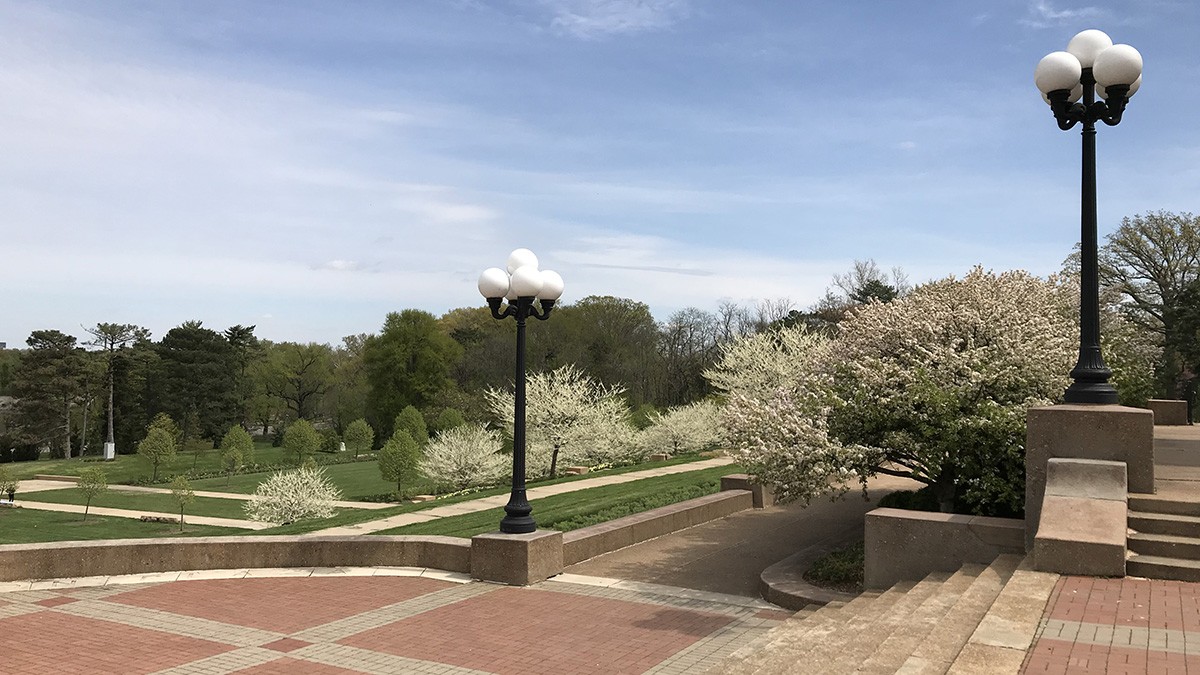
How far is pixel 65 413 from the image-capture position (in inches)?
2611

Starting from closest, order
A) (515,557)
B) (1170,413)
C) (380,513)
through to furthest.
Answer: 1. (515,557)
2. (380,513)
3. (1170,413)

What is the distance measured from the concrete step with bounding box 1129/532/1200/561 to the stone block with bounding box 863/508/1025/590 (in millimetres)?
976

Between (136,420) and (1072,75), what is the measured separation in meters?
75.1

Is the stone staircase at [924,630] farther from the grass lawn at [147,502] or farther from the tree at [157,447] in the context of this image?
the tree at [157,447]

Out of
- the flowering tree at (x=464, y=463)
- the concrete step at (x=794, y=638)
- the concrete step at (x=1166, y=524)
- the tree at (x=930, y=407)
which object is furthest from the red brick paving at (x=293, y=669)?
the flowering tree at (x=464, y=463)

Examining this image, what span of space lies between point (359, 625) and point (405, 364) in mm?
57686

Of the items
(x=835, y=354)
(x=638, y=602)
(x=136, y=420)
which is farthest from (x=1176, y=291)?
(x=136, y=420)

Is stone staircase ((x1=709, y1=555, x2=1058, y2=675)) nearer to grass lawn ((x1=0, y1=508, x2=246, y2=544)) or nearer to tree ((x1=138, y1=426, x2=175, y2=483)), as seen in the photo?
grass lawn ((x1=0, y1=508, x2=246, y2=544))

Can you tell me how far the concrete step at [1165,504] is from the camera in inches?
306

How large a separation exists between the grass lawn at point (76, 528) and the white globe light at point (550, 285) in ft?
65.2

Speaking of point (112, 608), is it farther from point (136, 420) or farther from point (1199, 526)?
point (136, 420)

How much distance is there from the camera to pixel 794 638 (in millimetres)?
6887

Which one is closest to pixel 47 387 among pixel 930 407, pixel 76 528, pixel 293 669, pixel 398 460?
pixel 76 528

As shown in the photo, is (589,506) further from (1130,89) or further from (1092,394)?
(1130,89)
